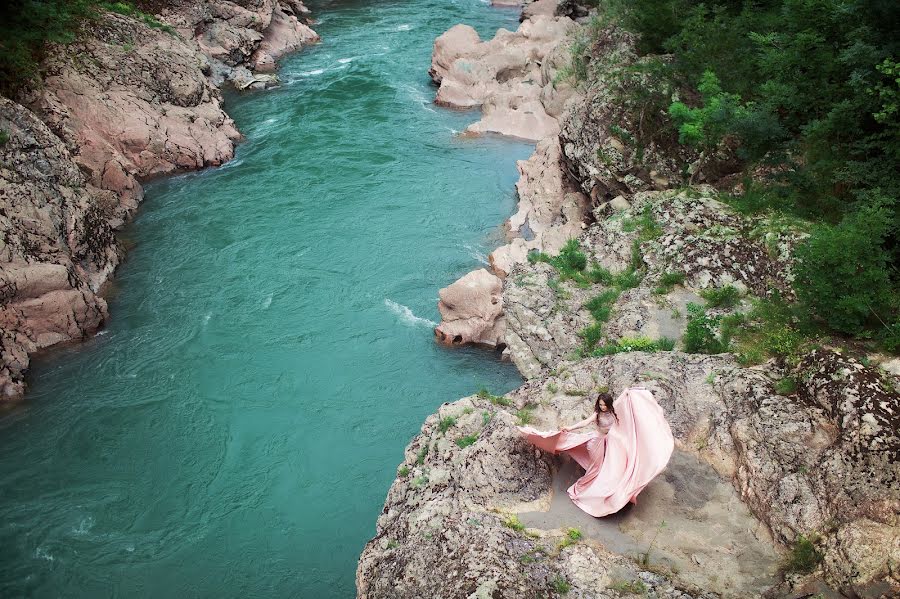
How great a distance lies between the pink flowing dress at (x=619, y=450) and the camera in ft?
26.0

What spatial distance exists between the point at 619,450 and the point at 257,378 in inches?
381

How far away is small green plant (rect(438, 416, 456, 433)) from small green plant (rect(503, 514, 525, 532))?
1.84 metres

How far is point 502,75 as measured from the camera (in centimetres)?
2967

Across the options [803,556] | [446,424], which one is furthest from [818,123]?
[446,424]

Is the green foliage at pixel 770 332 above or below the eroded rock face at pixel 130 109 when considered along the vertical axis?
below

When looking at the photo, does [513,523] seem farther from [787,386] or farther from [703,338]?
[703,338]

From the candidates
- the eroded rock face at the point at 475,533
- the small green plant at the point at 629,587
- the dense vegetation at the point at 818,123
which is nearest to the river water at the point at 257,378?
the eroded rock face at the point at 475,533

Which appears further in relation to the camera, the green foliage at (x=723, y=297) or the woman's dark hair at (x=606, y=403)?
the green foliage at (x=723, y=297)

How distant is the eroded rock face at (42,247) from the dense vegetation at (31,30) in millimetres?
2061

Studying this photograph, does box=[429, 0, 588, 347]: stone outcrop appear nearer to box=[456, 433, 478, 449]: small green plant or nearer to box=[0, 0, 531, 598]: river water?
box=[0, 0, 531, 598]: river water

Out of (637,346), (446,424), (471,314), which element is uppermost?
(446,424)

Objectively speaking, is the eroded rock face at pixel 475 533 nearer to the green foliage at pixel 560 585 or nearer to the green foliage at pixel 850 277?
the green foliage at pixel 560 585

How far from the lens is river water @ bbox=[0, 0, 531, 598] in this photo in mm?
12188

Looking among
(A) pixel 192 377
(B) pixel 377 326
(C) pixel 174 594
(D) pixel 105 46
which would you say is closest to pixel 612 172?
(B) pixel 377 326
